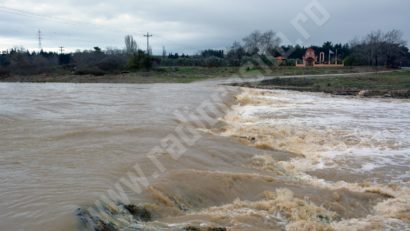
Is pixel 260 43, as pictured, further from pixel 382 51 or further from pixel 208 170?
pixel 208 170

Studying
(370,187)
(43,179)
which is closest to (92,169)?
(43,179)

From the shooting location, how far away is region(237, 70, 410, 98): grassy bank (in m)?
29.0

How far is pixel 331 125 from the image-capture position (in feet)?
47.4

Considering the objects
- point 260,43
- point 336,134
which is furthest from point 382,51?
point 336,134

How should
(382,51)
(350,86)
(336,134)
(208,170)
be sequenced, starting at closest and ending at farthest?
(208,170) → (336,134) → (350,86) → (382,51)

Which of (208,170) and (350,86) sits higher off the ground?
(350,86)

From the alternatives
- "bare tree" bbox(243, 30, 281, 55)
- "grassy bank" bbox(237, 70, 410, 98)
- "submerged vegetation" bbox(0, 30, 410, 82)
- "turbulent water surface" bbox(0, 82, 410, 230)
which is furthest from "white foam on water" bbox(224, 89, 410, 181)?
"bare tree" bbox(243, 30, 281, 55)

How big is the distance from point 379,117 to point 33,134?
13.2 metres

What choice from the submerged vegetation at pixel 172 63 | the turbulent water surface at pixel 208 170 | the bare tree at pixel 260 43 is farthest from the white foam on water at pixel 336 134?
the bare tree at pixel 260 43

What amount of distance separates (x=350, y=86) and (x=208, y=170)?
93.9 ft

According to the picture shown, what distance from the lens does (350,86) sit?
33.8 meters

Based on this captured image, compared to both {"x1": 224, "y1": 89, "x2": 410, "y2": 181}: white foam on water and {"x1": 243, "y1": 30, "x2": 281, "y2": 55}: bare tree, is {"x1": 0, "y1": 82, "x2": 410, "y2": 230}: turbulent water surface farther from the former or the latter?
{"x1": 243, "y1": 30, "x2": 281, "y2": 55}: bare tree

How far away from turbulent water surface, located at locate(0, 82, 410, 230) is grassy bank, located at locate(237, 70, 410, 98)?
579 inches

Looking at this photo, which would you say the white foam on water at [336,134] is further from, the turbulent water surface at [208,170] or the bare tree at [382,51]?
the bare tree at [382,51]
